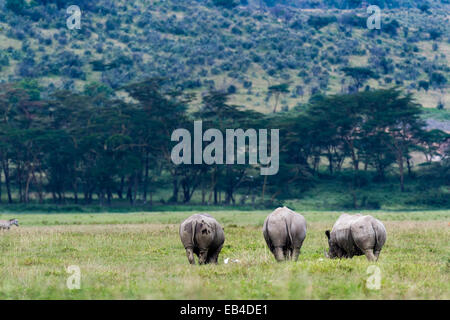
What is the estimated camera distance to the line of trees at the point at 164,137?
217 ft

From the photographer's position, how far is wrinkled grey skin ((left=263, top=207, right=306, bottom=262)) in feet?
57.6

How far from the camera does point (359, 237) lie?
55.6 feet

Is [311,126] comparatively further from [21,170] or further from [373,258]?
[373,258]

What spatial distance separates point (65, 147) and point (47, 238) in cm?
3984

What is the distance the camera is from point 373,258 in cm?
1689

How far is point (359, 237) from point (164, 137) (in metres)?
51.3

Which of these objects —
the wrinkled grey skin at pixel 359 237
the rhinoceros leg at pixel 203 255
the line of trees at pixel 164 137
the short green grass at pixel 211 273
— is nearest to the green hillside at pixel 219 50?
the line of trees at pixel 164 137

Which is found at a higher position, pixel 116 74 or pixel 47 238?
pixel 116 74

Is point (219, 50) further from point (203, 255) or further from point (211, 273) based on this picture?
point (211, 273)

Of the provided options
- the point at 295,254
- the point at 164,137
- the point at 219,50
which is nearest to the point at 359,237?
the point at 295,254

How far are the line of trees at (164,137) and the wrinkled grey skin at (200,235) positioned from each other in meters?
47.1

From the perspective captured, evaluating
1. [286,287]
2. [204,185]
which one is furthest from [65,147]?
[286,287]

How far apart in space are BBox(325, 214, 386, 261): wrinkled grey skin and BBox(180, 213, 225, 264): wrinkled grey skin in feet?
10.2

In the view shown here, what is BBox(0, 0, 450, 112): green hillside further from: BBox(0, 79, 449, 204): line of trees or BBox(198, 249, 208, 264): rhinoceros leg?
BBox(198, 249, 208, 264): rhinoceros leg
